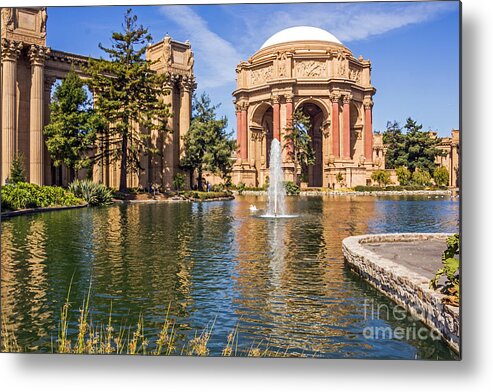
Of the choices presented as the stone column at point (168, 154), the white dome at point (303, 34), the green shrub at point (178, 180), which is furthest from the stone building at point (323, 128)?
the white dome at point (303, 34)

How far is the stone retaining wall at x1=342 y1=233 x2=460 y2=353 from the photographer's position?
171 inches

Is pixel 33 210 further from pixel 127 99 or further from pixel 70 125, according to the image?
pixel 127 99

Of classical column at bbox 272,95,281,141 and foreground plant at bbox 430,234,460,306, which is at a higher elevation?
classical column at bbox 272,95,281,141

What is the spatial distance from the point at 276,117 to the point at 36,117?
2303 cm

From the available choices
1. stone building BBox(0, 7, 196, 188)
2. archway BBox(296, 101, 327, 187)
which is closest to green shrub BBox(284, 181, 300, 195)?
archway BBox(296, 101, 327, 187)

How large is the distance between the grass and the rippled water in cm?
7

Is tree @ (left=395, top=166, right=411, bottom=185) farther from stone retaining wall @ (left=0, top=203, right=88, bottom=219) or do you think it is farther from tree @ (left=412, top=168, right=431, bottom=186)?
stone retaining wall @ (left=0, top=203, right=88, bottom=219)

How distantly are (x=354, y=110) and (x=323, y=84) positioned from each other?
9.94 feet

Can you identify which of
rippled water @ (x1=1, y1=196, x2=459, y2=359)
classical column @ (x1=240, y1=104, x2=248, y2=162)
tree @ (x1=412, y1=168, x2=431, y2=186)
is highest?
classical column @ (x1=240, y1=104, x2=248, y2=162)

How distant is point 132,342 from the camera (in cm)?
470

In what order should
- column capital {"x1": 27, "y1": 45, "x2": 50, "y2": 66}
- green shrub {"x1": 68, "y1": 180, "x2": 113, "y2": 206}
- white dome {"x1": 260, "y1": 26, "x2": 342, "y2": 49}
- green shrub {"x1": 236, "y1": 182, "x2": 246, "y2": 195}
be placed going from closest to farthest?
white dome {"x1": 260, "y1": 26, "x2": 342, "y2": 49} → column capital {"x1": 27, "y1": 45, "x2": 50, "y2": 66} → green shrub {"x1": 68, "y1": 180, "x2": 113, "y2": 206} → green shrub {"x1": 236, "y1": 182, "x2": 246, "y2": 195}

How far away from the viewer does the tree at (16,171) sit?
556 inches

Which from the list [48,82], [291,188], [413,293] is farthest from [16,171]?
[291,188]

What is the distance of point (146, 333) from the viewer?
479cm
